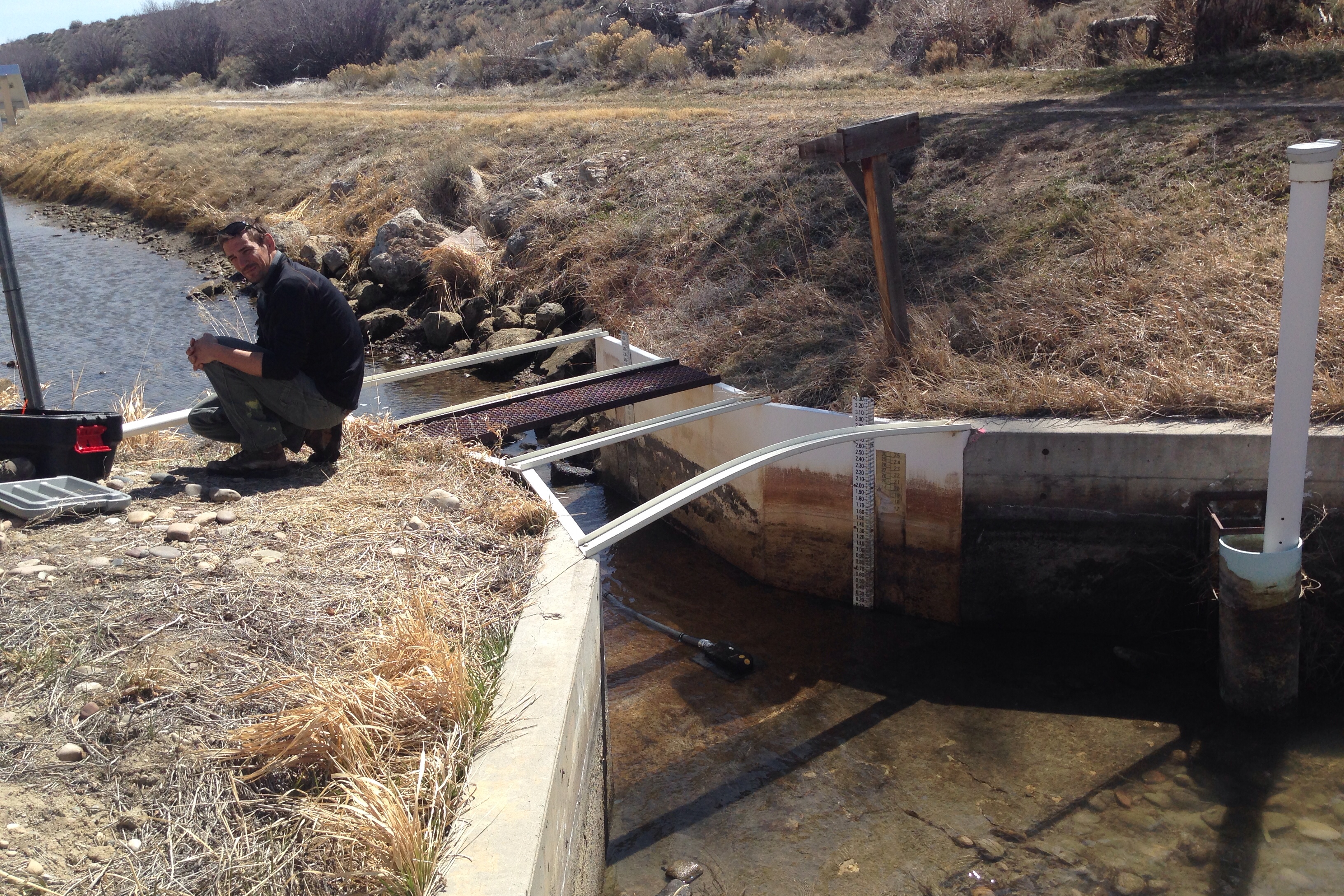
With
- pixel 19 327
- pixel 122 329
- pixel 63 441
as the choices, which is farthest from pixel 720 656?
pixel 122 329

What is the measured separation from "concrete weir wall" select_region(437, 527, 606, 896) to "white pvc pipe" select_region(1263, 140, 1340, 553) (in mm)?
3359

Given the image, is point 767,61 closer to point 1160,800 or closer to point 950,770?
A: point 950,770

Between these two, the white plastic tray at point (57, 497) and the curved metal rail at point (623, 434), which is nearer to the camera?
the white plastic tray at point (57, 497)

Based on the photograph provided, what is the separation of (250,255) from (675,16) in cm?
2825

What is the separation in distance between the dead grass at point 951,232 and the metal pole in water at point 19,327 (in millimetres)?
4842

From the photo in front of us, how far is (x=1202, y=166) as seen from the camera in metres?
9.42

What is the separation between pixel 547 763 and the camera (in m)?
3.43

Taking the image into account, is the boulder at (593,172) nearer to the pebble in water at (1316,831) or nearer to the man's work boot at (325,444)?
the man's work boot at (325,444)

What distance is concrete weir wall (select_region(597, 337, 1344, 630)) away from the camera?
20.2 feet

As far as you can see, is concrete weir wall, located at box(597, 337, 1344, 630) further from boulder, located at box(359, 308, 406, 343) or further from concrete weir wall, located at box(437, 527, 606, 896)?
boulder, located at box(359, 308, 406, 343)

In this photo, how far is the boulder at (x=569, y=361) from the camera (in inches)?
465

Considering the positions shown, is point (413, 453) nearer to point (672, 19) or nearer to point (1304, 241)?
point (1304, 241)

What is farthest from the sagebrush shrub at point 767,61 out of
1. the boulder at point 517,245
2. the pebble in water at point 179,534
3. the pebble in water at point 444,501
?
the pebble in water at point 179,534

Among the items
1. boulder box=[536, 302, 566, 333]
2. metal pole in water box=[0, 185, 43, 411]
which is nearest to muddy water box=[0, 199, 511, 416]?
boulder box=[536, 302, 566, 333]
